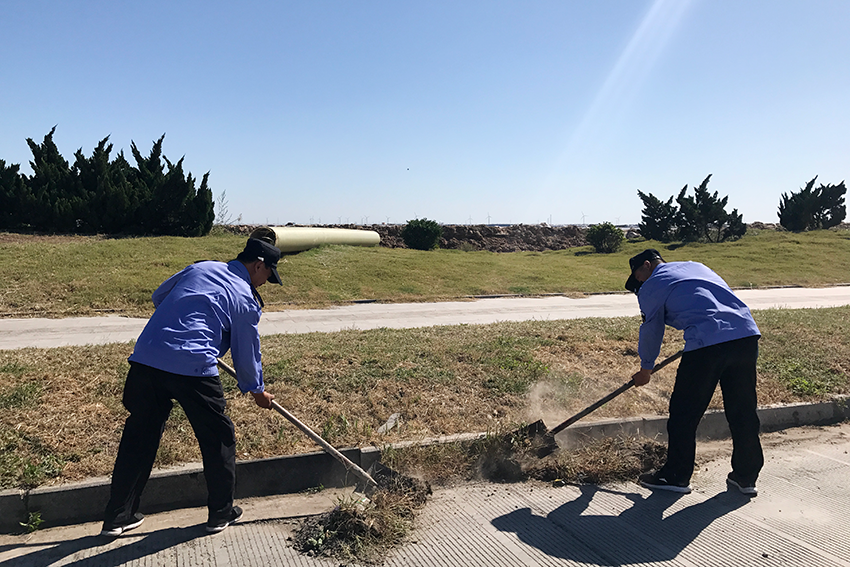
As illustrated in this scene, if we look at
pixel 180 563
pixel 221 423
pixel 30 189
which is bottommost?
pixel 180 563

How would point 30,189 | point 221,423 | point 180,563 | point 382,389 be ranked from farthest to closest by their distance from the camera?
point 30,189, point 382,389, point 221,423, point 180,563

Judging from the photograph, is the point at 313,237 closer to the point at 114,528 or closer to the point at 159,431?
the point at 159,431

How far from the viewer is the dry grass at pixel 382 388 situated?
4.34 metres

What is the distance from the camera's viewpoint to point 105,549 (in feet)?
10.8

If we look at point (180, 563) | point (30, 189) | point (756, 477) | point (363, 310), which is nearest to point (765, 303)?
point (363, 310)

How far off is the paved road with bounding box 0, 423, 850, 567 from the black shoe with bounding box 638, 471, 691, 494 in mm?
67

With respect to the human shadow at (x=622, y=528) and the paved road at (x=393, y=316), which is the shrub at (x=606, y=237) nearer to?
the paved road at (x=393, y=316)

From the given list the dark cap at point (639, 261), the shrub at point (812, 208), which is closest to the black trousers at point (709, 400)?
the dark cap at point (639, 261)

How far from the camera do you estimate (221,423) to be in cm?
347

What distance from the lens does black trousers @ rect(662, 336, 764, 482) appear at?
406 centimetres

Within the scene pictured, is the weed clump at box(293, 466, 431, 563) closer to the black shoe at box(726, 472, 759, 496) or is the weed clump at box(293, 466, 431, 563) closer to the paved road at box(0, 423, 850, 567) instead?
the paved road at box(0, 423, 850, 567)

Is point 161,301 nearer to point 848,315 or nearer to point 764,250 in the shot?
point 848,315

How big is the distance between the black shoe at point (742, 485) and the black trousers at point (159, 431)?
11.2ft

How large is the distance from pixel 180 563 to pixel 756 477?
3.72 m
